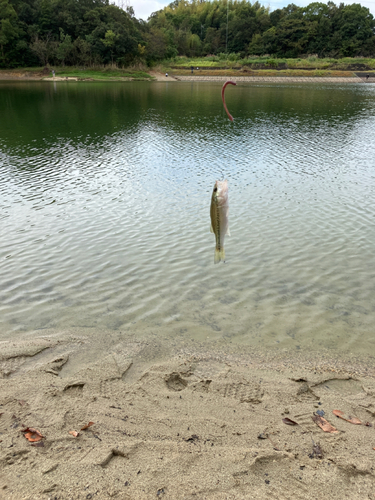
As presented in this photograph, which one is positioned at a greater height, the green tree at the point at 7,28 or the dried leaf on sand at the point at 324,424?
the green tree at the point at 7,28

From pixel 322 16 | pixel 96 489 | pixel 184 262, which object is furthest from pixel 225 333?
pixel 322 16

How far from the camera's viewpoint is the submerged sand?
2.99m

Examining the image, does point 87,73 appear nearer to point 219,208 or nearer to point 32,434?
point 219,208

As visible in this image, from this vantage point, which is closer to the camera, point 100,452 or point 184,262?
point 100,452

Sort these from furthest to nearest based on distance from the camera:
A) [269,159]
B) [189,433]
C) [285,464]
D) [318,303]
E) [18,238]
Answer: [269,159], [18,238], [318,303], [189,433], [285,464]

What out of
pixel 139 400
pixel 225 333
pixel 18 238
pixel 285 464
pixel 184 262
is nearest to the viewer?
pixel 285 464

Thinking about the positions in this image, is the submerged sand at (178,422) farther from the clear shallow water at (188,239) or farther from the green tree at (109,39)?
the green tree at (109,39)

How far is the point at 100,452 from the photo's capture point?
329cm

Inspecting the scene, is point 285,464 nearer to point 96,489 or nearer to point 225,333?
point 96,489

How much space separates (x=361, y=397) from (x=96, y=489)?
133 inches

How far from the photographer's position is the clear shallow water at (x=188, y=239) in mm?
6324

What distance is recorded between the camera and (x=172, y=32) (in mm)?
99500

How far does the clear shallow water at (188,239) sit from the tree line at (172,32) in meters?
66.7

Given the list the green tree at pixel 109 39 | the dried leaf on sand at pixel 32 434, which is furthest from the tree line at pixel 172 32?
the dried leaf on sand at pixel 32 434
